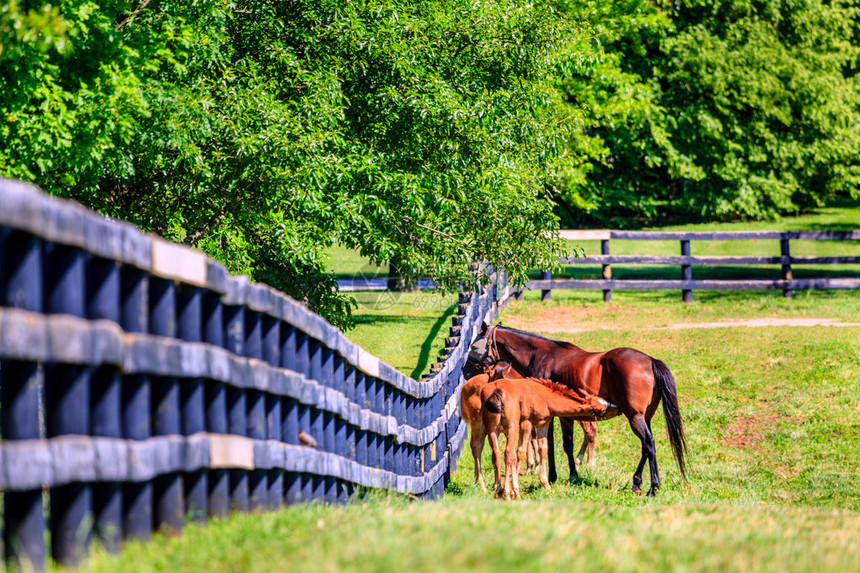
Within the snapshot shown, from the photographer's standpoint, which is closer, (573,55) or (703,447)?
(703,447)

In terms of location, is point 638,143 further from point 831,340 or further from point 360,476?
point 360,476

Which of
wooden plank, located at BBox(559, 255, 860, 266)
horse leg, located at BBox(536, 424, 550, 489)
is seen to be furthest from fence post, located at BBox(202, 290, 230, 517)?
wooden plank, located at BBox(559, 255, 860, 266)

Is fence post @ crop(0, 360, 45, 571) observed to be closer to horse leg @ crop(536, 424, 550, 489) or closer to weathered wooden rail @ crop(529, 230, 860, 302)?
horse leg @ crop(536, 424, 550, 489)

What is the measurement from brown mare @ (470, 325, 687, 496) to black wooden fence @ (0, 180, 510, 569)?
573 centimetres

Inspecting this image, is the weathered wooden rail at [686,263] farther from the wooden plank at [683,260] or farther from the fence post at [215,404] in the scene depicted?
the fence post at [215,404]

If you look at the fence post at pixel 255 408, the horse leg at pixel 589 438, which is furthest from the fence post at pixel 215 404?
the horse leg at pixel 589 438

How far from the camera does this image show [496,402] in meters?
9.06

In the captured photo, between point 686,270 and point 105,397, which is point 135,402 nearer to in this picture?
point 105,397

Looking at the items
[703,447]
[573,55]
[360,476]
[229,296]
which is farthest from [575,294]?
[229,296]

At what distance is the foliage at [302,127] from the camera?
1062cm

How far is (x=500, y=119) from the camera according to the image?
14367 mm

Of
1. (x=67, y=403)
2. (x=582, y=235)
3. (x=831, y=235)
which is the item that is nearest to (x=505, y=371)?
(x=67, y=403)

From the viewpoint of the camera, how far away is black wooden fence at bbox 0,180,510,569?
3.09 metres

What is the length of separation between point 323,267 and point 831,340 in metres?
10.4
